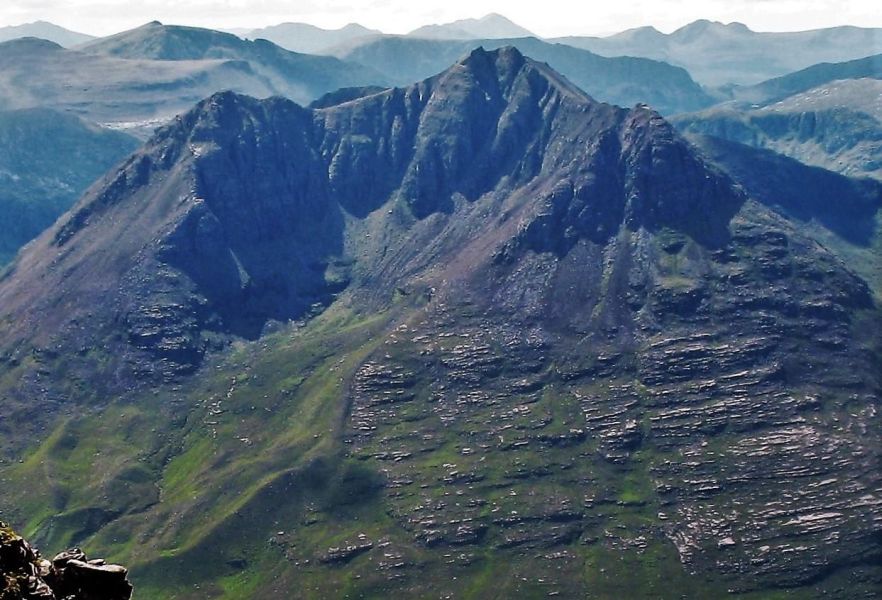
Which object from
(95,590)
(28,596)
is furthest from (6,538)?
(95,590)

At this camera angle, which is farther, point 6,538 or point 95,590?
point 95,590

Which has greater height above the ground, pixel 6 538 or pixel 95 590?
pixel 6 538

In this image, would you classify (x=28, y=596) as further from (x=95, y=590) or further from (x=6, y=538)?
(x=95, y=590)

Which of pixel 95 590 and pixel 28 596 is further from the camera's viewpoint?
pixel 95 590
